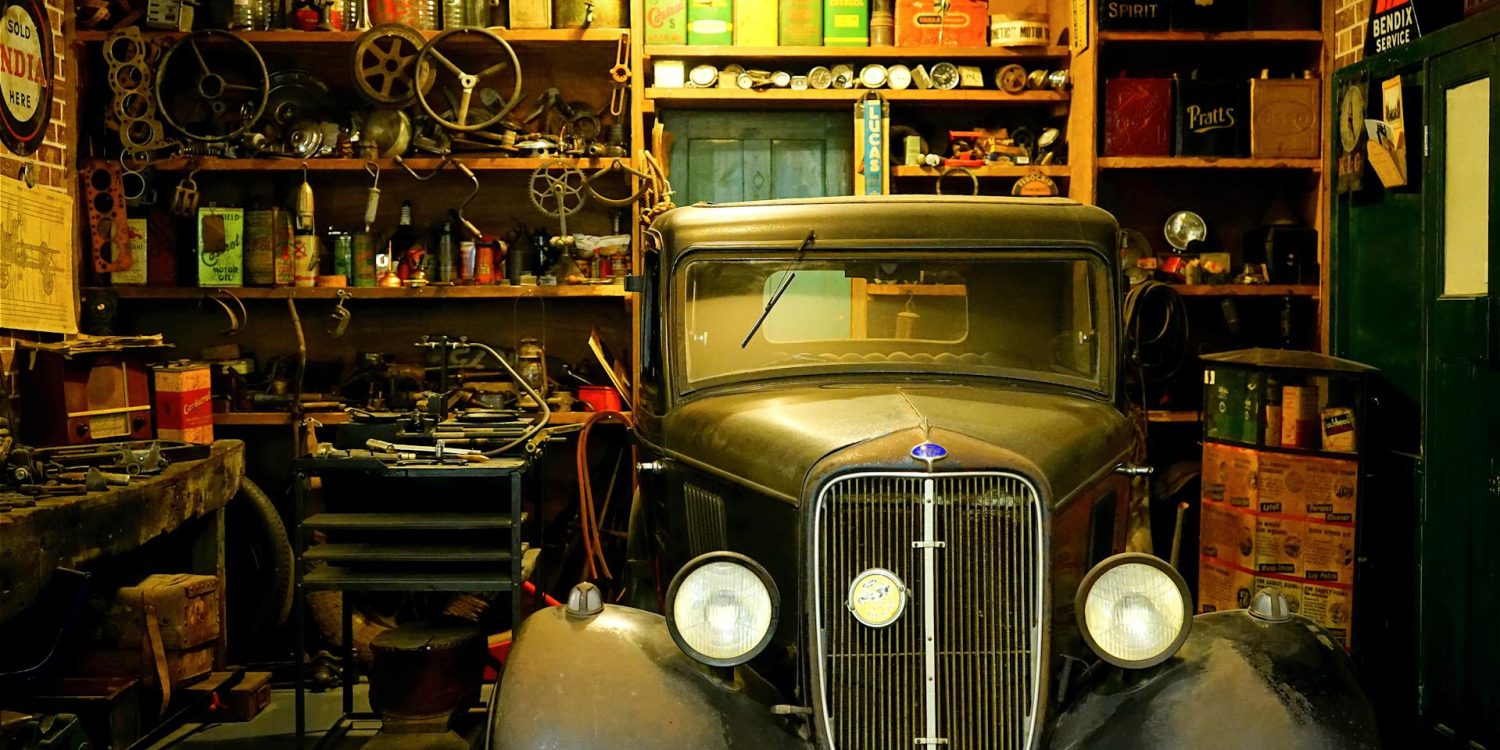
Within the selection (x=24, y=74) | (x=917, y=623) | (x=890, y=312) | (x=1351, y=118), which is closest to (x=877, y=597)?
(x=917, y=623)

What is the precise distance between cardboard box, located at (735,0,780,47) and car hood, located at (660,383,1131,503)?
2923 millimetres

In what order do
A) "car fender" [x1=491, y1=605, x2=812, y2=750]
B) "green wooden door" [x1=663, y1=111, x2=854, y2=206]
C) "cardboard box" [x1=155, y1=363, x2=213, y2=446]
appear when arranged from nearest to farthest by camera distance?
"car fender" [x1=491, y1=605, x2=812, y2=750]
"cardboard box" [x1=155, y1=363, x2=213, y2=446]
"green wooden door" [x1=663, y1=111, x2=854, y2=206]

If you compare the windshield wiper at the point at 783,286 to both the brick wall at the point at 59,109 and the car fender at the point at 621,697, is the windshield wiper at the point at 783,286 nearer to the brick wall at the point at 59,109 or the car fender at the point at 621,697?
the car fender at the point at 621,697

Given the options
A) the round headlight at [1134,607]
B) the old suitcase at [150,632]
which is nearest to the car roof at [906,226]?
the round headlight at [1134,607]

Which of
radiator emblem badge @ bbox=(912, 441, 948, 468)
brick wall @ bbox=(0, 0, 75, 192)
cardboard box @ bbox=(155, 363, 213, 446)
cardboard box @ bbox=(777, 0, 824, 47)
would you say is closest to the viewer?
radiator emblem badge @ bbox=(912, 441, 948, 468)

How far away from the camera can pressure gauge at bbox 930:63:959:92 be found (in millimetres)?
5648

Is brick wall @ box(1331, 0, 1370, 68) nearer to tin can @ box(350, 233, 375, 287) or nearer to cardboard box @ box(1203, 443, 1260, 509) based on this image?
cardboard box @ box(1203, 443, 1260, 509)

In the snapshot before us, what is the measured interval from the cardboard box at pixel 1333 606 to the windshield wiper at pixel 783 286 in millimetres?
2428

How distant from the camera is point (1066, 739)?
238 centimetres

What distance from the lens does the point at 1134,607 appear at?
240 cm

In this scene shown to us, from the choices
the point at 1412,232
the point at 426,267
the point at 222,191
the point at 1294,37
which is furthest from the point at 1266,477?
the point at 222,191

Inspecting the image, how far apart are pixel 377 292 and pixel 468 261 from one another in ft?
1.39

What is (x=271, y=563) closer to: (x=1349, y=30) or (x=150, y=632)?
(x=150, y=632)

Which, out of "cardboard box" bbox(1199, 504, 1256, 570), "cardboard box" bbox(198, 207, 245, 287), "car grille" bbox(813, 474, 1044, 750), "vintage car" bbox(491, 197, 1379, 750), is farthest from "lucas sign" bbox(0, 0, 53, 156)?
"cardboard box" bbox(1199, 504, 1256, 570)
